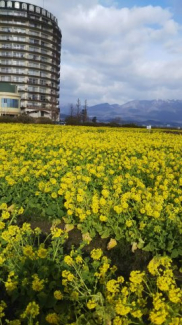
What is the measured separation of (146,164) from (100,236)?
3303 millimetres

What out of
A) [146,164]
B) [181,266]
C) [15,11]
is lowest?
[181,266]

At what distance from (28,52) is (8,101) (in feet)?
77.3

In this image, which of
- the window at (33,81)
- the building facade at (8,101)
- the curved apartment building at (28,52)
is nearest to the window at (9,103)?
the building facade at (8,101)

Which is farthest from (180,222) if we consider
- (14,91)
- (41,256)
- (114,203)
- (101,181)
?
(14,91)

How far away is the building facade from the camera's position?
6900 cm

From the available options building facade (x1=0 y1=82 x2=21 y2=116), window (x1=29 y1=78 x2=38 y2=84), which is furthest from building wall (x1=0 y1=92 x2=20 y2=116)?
window (x1=29 y1=78 x2=38 y2=84)

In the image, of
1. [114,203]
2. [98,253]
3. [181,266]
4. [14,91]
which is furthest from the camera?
[14,91]

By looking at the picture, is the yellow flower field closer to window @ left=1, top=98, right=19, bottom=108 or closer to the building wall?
the building wall

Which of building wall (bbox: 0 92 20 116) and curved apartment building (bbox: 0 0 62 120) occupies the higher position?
curved apartment building (bbox: 0 0 62 120)

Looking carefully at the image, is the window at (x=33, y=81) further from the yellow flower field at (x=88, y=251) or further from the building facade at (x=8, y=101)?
the yellow flower field at (x=88, y=251)

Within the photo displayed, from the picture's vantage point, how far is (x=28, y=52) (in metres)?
85.6

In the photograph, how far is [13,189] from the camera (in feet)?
19.3

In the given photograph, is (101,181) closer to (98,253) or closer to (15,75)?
(98,253)

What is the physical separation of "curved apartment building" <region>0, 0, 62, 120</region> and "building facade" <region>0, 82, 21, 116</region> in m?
14.1
